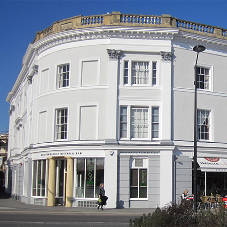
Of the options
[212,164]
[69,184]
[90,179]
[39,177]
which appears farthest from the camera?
[39,177]

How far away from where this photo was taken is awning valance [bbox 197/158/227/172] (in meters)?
27.2

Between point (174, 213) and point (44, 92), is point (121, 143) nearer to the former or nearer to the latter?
point (44, 92)

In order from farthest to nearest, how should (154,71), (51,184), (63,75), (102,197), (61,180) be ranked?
(63,75)
(61,180)
(51,184)
(154,71)
(102,197)

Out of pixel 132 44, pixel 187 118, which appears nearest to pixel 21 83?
pixel 132 44

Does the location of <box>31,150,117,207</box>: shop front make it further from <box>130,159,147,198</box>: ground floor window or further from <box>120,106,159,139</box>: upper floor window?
<box>120,106,159,139</box>: upper floor window

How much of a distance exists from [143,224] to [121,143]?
1546 cm

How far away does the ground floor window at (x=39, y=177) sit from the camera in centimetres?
2944

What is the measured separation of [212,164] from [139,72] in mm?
8055

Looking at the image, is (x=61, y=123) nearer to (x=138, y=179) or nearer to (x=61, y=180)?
(x=61, y=180)

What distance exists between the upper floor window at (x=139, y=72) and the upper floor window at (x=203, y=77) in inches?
132

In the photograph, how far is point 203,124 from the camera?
94.2 ft

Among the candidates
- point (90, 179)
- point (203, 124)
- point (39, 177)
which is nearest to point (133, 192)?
point (90, 179)

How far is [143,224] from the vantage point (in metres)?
11.3

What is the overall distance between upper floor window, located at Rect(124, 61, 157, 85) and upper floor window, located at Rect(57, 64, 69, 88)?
14.1ft
